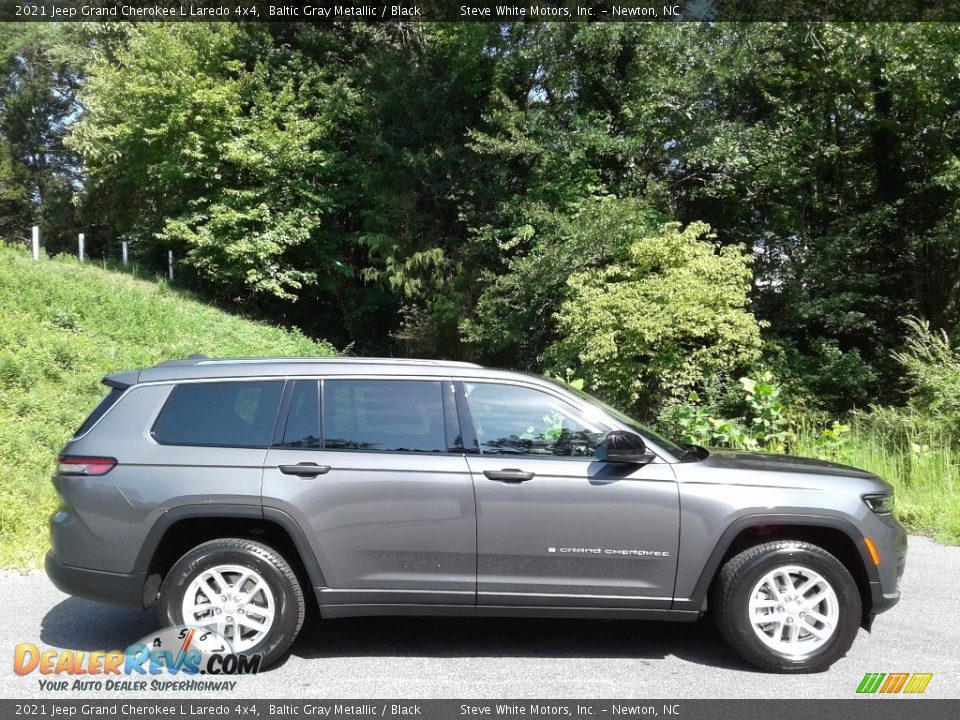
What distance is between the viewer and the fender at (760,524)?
464 cm

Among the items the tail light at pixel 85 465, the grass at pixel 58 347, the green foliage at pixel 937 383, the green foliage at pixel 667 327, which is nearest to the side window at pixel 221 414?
the tail light at pixel 85 465

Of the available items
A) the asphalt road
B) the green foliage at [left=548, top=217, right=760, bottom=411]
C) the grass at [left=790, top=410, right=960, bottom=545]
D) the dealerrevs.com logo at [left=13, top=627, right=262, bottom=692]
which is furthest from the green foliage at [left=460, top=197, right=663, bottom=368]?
the dealerrevs.com logo at [left=13, top=627, right=262, bottom=692]

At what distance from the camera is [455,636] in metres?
5.30

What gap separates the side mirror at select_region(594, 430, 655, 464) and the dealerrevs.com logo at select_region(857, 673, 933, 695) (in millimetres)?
1688

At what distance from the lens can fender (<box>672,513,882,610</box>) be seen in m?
4.64

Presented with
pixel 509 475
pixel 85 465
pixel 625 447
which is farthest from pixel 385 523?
pixel 85 465

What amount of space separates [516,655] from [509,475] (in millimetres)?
1157

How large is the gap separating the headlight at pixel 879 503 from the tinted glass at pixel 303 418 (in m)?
3.26

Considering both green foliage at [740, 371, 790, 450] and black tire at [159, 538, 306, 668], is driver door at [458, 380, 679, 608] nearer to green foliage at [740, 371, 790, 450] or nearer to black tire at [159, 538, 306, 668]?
black tire at [159, 538, 306, 668]

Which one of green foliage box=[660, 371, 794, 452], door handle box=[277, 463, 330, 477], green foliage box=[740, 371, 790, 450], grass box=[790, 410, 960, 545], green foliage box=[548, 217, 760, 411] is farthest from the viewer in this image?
green foliage box=[548, 217, 760, 411]

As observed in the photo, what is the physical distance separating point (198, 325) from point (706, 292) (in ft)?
38.0

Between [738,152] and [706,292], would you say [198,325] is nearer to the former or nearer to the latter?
[706,292]

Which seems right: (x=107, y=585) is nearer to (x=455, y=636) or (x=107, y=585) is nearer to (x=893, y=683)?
(x=455, y=636)
